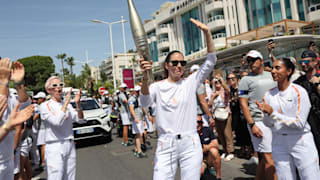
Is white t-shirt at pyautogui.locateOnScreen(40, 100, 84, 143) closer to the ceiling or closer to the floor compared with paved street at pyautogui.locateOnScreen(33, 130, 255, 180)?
closer to the ceiling

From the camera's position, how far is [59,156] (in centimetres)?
382

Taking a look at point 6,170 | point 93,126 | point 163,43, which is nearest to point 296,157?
point 6,170

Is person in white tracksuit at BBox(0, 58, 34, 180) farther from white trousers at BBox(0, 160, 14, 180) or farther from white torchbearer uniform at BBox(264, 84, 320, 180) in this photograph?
white torchbearer uniform at BBox(264, 84, 320, 180)

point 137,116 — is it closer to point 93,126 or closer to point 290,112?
point 93,126

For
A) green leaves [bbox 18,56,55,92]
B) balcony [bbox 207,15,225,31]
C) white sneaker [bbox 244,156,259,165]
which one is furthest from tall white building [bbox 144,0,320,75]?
green leaves [bbox 18,56,55,92]

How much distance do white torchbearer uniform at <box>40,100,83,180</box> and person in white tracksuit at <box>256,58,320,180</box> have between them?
2.69 meters

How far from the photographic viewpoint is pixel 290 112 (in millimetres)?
3143

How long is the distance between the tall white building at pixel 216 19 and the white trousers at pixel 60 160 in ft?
71.3

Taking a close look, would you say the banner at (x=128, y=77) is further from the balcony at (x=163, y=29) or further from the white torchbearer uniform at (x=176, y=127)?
the balcony at (x=163, y=29)

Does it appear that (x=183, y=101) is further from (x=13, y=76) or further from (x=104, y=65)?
(x=104, y=65)

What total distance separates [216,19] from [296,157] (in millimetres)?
34484

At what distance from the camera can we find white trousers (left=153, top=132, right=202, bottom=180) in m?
3.01

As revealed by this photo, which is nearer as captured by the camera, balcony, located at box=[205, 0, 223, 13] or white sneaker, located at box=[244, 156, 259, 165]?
white sneaker, located at box=[244, 156, 259, 165]

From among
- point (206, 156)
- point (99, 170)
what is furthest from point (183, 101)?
point (99, 170)
